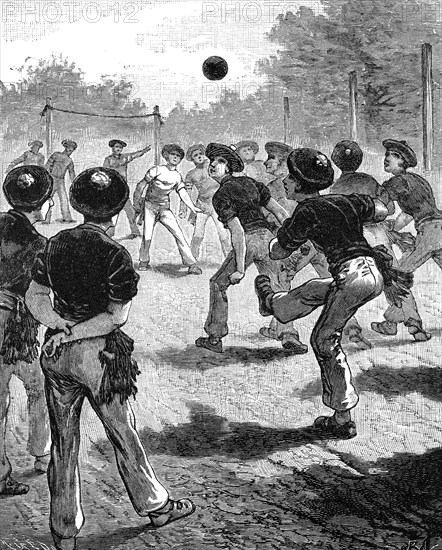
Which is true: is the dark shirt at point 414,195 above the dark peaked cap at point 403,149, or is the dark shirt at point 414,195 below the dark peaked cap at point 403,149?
below

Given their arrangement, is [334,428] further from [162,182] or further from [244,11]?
[244,11]

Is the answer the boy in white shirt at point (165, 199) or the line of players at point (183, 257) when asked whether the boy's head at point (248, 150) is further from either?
the boy in white shirt at point (165, 199)

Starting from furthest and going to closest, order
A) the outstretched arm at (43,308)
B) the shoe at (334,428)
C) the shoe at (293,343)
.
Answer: the shoe at (293,343) < the shoe at (334,428) < the outstretched arm at (43,308)

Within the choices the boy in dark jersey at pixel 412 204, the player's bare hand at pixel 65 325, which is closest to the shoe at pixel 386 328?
the boy in dark jersey at pixel 412 204

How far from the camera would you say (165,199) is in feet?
18.6

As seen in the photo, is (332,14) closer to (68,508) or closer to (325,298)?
(325,298)

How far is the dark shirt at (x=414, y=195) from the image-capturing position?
5.63 meters

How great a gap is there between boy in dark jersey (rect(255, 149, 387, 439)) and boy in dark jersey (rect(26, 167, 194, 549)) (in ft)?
3.28

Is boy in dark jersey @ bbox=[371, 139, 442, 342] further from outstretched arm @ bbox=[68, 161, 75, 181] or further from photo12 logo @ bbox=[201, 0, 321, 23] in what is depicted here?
outstretched arm @ bbox=[68, 161, 75, 181]

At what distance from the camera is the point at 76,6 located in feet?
18.4

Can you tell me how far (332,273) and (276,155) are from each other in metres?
0.85

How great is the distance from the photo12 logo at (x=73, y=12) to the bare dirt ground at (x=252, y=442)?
1.45 meters
